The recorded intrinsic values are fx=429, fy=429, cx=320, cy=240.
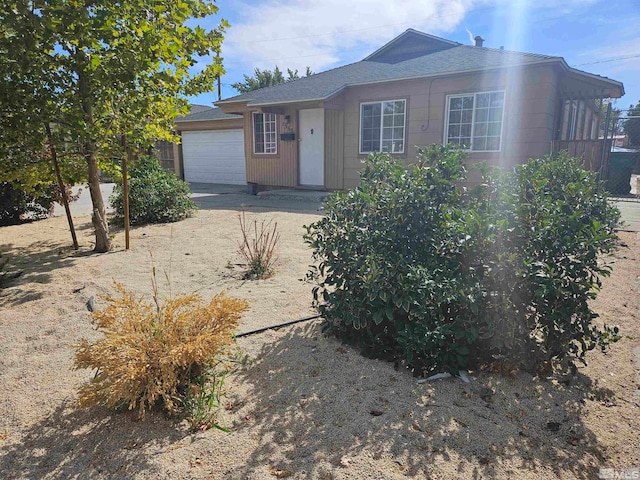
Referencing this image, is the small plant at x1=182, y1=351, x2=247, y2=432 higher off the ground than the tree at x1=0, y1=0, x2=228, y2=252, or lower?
lower

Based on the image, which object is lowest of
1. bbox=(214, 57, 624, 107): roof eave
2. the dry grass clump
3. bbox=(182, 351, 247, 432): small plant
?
bbox=(182, 351, 247, 432): small plant

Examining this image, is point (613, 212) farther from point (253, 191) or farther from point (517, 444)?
point (253, 191)

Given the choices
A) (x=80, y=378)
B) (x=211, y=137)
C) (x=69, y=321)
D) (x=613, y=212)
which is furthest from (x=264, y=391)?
(x=211, y=137)

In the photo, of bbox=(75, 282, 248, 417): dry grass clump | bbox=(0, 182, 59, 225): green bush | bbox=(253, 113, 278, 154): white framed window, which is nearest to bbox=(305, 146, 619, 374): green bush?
bbox=(75, 282, 248, 417): dry grass clump

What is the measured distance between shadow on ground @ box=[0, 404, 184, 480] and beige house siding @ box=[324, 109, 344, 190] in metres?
10.7

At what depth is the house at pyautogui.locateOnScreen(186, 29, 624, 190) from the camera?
9586 millimetres

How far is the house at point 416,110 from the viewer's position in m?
9.59

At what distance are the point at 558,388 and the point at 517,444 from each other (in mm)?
701

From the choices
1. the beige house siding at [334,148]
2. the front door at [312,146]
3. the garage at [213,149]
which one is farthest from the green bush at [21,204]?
the garage at [213,149]

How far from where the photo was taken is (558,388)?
102 inches

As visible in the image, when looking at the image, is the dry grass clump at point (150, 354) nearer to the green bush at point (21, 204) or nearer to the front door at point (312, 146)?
the green bush at point (21, 204)

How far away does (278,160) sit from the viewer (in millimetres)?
13812

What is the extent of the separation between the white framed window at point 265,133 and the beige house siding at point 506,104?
11.0 feet

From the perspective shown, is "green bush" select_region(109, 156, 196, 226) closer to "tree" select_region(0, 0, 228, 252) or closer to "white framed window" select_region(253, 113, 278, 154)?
"tree" select_region(0, 0, 228, 252)
